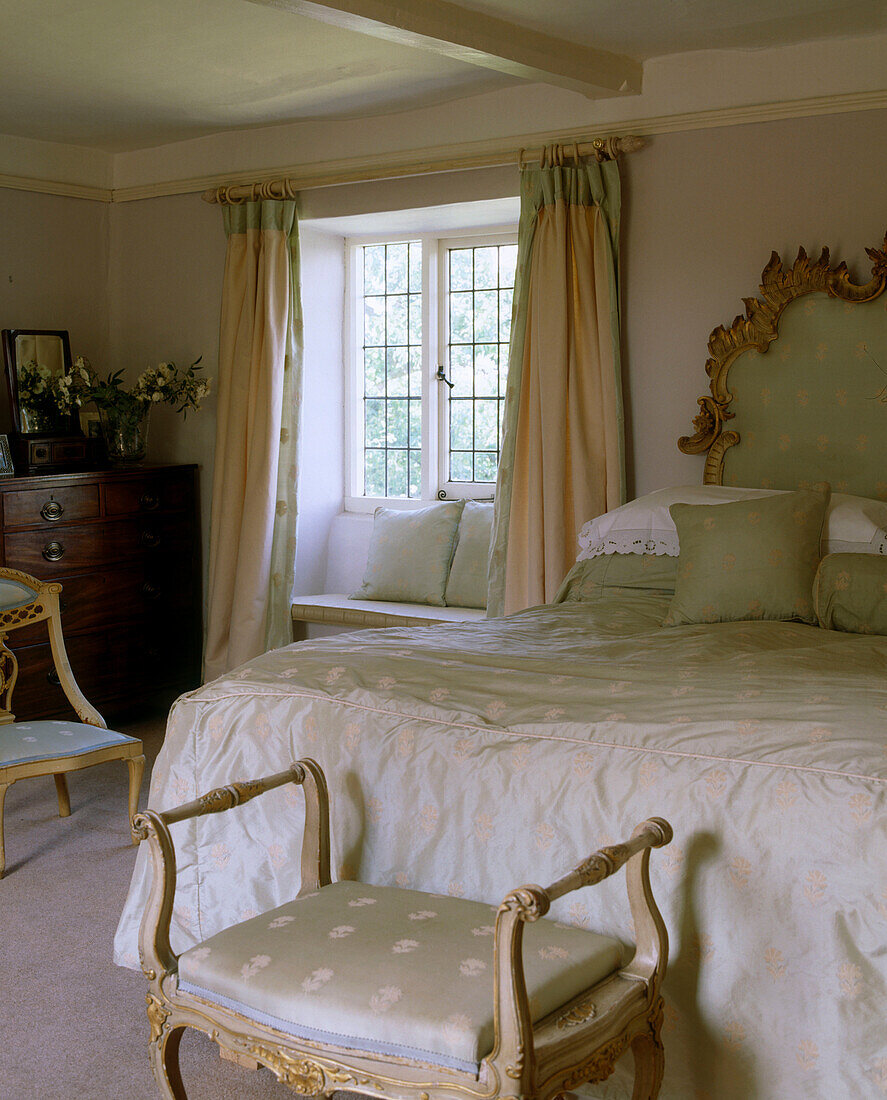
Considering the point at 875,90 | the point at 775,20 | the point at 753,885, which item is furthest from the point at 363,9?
the point at 753,885

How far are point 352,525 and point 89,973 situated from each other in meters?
2.85

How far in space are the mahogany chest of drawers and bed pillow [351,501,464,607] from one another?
835 mm

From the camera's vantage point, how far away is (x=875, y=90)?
138 inches

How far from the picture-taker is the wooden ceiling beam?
9.91ft

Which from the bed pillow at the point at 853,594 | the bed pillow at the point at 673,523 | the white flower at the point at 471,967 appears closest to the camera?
the white flower at the point at 471,967

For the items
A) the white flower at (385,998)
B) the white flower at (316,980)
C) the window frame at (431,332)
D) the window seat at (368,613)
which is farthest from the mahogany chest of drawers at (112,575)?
the white flower at (385,998)

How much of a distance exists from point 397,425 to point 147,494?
1186 millimetres

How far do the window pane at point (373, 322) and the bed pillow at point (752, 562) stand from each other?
2501 millimetres

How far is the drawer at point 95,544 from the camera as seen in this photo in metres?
4.35

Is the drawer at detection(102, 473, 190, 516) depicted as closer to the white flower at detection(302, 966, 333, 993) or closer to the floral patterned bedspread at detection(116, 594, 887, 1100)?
the floral patterned bedspread at detection(116, 594, 887, 1100)

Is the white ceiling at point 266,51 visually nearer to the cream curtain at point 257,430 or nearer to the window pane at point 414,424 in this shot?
the cream curtain at point 257,430

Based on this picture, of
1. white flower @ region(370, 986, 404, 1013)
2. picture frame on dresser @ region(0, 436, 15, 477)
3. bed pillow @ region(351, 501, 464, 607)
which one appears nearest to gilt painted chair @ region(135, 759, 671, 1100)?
white flower @ region(370, 986, 404, 1013)

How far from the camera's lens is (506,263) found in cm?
490

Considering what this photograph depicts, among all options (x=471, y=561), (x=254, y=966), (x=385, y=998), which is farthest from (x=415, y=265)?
(x=385, y=998)
